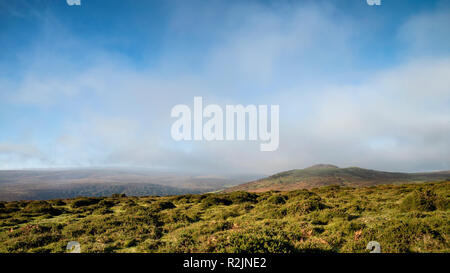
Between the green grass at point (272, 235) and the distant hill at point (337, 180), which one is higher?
the green grass at point (272, 235)

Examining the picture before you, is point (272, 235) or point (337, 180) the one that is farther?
point (337, 180)

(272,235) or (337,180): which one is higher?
(272,235)

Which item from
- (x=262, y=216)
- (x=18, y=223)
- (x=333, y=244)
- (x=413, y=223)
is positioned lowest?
(x=18, y=223)

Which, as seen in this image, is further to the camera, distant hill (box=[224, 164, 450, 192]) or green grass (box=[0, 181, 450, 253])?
distant hill (box=[224, 164, 450, 192])

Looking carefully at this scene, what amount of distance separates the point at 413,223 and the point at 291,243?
18.9 ft

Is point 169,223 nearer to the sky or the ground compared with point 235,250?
nearer to the ground

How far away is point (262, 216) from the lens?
45.9 ft

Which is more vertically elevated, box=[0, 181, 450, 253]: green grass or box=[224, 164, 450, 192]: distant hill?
box=[0, 181, 450, 253]: green grass

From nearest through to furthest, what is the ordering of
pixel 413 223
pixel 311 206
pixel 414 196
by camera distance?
pixel 413 223
pixel 414 196
pixel 311 206

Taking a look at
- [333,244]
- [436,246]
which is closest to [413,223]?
[436,246]

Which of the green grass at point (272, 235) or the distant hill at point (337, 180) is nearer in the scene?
the green grass at point (272, 235)
